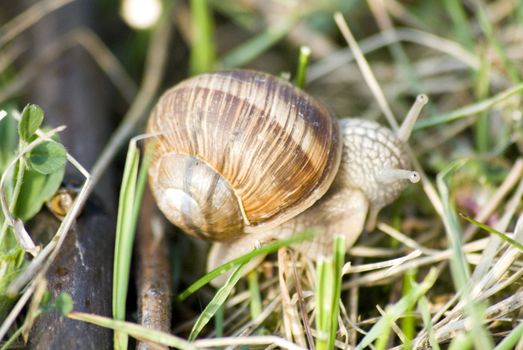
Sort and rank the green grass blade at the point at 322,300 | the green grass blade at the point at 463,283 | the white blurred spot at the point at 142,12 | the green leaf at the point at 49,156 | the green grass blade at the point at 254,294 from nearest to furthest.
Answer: the green grass blade at the point at 463,283 < the green grass blade at the point at 322,300 < the green leaf at the point at 49,156 < the green grass blade at the point at 254,294 < the white blurred spot at the point at 142,12

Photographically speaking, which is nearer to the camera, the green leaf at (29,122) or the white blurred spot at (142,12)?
the green leaf at (29,122)

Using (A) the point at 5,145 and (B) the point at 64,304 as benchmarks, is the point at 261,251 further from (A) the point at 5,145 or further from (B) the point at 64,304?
(A) the point at 5,145

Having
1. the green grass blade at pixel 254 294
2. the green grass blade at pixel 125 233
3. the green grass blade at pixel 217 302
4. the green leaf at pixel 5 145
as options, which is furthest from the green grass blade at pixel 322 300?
the green leaf at pixel 5 145

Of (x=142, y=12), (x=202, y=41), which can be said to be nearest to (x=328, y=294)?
(x=202, y=41)

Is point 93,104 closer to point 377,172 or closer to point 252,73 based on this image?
point 252,73

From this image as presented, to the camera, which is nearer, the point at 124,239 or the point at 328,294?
the point at 328,294

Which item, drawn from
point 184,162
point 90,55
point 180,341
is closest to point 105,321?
point 180,341

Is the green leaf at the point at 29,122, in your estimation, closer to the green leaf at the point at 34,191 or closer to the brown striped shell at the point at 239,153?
the green leaf at the point at 34,191
